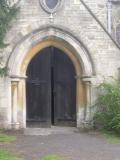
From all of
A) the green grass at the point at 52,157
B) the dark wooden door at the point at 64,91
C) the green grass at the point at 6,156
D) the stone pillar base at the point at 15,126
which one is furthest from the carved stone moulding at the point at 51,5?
the green grass at the point at 52,157

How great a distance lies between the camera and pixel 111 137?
1548 cm

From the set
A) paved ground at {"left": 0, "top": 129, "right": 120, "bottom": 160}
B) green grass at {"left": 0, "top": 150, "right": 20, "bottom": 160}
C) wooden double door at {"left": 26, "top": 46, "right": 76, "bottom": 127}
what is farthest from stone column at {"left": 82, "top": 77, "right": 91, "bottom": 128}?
green grass at {"left": 0, "top": 150, "right": 20, "bottom": 160}

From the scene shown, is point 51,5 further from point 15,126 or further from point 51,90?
point 15,126

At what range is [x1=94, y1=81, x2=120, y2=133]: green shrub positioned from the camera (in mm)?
16219

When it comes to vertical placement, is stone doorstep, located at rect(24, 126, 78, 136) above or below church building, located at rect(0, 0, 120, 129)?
below

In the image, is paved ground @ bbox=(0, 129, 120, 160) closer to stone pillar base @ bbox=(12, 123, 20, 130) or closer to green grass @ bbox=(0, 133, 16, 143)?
green grass @ bbox=(0, 133, 16, 143)

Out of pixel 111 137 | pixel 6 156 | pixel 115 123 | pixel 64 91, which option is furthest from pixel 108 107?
pixel 6 156

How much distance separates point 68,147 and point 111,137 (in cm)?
263

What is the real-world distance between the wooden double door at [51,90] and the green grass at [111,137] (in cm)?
204

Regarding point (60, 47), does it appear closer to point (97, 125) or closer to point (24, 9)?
point (24, 9)

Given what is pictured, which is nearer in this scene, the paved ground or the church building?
the paved ground

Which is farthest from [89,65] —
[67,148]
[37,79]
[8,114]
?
[67,148]

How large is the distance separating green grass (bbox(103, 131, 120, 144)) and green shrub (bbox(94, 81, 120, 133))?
221 mm

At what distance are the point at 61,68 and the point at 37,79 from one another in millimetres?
1036
